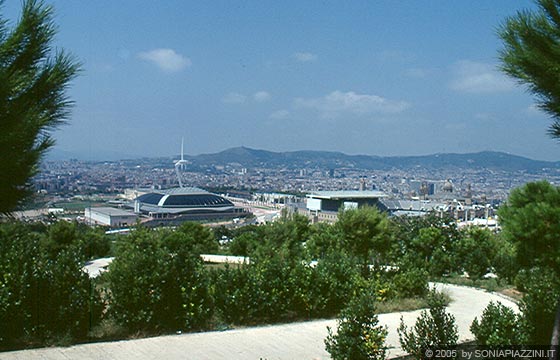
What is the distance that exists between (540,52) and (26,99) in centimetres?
343

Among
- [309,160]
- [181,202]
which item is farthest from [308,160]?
[181,202]

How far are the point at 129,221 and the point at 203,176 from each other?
326ft

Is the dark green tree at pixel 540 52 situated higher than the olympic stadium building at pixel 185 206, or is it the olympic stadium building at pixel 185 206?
the dark green tree at pixel 540 52

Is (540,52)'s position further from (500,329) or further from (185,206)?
(185,206)

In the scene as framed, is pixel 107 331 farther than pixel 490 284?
No

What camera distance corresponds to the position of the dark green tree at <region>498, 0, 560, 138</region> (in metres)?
3.76

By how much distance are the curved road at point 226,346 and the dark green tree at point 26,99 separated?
303 centimetres

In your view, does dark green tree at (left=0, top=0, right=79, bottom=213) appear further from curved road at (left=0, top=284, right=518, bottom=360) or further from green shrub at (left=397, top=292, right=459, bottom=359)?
green shrub at (left=397, top=292, right=459, bottom=359)

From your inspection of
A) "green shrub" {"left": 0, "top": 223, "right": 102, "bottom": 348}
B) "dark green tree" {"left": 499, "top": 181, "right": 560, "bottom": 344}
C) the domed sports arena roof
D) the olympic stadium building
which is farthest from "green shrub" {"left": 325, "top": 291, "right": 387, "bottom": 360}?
the domed sports arena roof

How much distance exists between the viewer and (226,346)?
6223mm

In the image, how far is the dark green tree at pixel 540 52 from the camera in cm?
376

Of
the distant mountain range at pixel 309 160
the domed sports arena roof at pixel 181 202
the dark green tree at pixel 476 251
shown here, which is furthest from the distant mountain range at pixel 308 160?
the dark green tree at pixel 476 251

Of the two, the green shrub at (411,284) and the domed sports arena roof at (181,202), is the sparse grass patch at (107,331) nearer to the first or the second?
the green shrub at (411,284)

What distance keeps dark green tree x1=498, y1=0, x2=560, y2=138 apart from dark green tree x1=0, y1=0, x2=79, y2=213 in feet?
10.3
